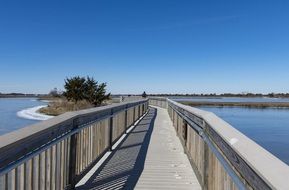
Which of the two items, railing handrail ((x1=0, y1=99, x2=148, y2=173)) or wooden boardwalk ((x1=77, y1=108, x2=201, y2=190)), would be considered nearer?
railing handrail ((x1=0, y1=99, x2=148, y2=173))

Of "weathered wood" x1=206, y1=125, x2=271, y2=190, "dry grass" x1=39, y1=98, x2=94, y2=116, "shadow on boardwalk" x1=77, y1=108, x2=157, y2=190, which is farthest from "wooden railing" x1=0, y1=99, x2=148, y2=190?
"dry grass" x1=39, y1=98, x2=94, y2=116

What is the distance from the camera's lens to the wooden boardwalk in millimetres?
5707

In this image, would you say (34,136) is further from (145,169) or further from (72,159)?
(145,169)

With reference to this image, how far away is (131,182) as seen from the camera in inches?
229

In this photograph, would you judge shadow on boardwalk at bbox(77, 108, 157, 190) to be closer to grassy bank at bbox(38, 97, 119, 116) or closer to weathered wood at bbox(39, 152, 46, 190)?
weathered wood at bbox(39, 152, 46, 190)

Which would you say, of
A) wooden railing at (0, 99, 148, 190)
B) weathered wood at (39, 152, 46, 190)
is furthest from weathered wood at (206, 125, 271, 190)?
weathered wood at (39, 152, 46, 190)

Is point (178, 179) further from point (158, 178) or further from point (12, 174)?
point (12, 174)

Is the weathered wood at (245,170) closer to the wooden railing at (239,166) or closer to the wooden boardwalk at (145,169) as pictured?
the wooden railing at (239,166)

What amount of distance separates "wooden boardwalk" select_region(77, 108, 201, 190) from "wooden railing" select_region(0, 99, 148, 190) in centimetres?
37

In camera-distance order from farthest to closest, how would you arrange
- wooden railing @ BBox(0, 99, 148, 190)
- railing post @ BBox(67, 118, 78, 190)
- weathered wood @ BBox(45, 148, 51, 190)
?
railing post @ BBox(67, 118, 78, 190)
weathered wood @ BBox(45, 148, 51, 190)
wooden railing @ BBox(0, 99, 148, 190)

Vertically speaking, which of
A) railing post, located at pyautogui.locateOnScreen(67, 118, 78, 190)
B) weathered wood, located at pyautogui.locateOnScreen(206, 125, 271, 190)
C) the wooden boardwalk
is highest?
weathered wood, located at pyautogui.locateOnScreen(206, 125, 271, 190)

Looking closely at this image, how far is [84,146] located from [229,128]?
3.10 m

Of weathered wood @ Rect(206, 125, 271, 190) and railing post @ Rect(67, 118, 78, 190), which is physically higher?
weathered wood @ Rect(206, 125, 271, 190)

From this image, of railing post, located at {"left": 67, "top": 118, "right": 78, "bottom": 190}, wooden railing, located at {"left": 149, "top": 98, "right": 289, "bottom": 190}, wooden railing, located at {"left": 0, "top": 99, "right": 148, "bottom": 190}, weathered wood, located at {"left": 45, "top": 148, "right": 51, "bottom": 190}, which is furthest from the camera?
railing post, located at {"left": 67, "top": 118, "right": 78, "bottom": 190}
